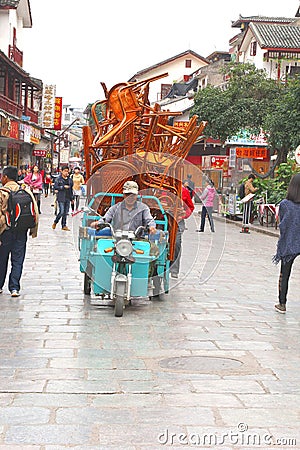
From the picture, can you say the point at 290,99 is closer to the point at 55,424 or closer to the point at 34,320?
the point at 34,320

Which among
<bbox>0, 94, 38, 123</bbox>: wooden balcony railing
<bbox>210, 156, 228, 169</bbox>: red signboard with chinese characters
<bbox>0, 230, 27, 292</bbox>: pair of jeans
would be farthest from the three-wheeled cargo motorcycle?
<bbox>210, 156, 228, 169</bbox>: red signboard with chinese characters

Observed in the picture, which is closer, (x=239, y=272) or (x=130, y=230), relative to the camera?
(x=130, y=230)

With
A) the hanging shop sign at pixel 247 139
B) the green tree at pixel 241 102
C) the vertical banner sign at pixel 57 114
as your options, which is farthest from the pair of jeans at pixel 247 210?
the vertical banner sign at pixel 57 114

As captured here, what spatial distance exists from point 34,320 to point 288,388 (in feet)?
11.3

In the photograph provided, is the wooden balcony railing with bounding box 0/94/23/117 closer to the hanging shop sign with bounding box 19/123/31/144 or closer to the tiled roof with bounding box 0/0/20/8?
the hanging shop sign with bounding box 19/123/31/144

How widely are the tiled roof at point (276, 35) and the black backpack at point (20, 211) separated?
138ft

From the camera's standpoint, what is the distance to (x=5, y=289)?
437 inches

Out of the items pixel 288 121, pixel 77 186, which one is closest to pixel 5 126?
pixel 77 186

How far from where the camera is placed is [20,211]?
10227 millimetres

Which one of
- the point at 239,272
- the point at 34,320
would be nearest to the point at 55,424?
the point at 34,320

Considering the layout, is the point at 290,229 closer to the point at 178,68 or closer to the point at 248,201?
the point at 248,201

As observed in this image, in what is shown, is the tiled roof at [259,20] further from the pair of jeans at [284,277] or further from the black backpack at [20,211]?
the pair of jeans at [284,277]

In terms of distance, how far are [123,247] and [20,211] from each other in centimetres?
166

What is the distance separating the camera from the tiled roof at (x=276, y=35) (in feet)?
166
